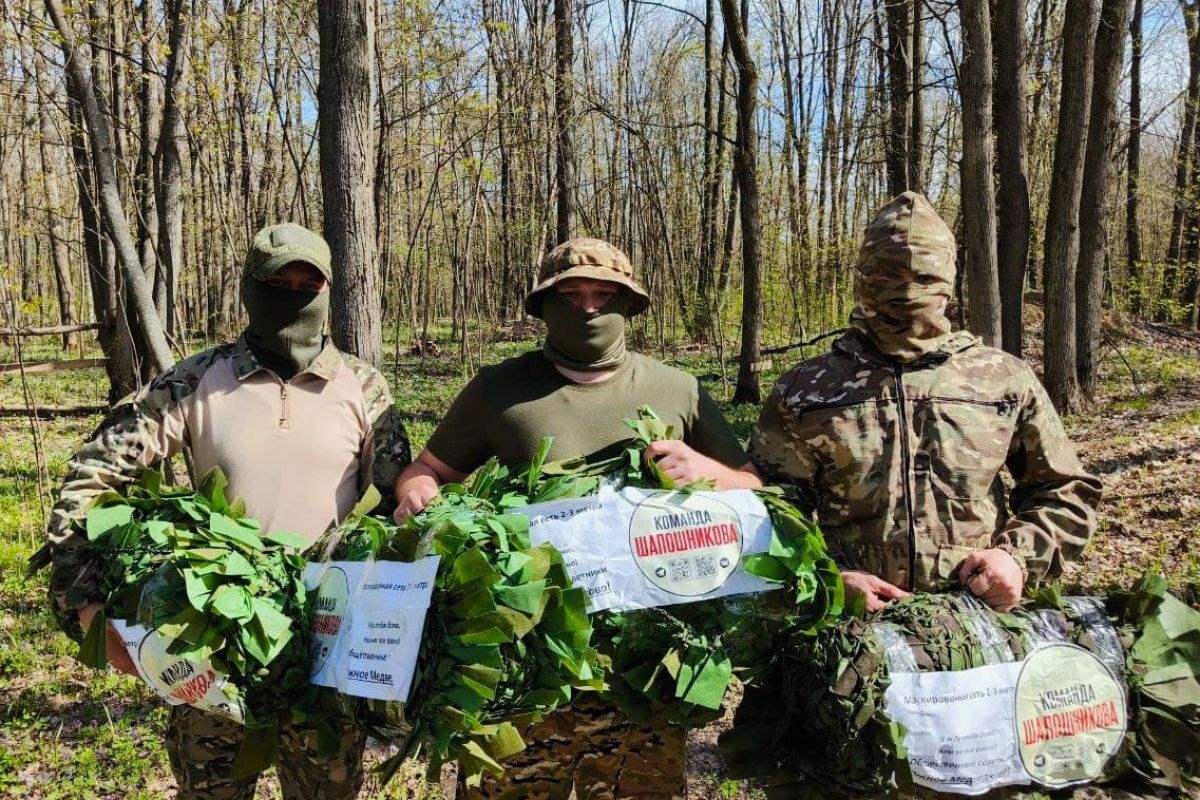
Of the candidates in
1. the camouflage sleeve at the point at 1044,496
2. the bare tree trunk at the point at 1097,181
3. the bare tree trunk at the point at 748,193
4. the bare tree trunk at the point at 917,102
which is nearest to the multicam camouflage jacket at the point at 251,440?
the camouflage sleeve at the point at 1044,496

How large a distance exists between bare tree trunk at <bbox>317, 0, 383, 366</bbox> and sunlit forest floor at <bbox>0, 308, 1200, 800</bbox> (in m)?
2.17

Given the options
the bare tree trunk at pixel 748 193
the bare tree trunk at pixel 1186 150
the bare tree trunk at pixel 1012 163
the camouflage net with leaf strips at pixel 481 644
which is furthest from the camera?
the bare tree trunk at pixel 1186 150

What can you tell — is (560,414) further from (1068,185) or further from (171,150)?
(1068,185)

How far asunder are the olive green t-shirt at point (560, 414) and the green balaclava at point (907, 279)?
1.86 ft

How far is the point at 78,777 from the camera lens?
11.6 ft

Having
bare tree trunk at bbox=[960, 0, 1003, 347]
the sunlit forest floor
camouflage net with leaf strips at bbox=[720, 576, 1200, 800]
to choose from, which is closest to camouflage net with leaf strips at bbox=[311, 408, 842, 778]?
camouflage net with leaf strips at bbox=[720, 576, 1200, 800]

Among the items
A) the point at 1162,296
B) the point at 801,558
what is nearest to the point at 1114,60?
the point at 801,558

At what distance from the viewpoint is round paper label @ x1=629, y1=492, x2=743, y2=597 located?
195 cm

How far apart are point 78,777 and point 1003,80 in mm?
9800

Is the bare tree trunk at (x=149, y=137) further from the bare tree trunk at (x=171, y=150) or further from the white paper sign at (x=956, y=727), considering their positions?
the white paper sign at (x=956, y=727)

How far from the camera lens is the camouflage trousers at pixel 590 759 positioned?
92.1 inches

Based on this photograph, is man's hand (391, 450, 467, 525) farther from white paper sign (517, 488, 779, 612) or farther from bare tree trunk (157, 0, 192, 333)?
bare tree trunk (157, 0, 192, 333)

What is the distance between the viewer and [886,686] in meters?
1.82

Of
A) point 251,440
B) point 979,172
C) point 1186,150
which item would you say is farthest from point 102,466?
point 1186,150
